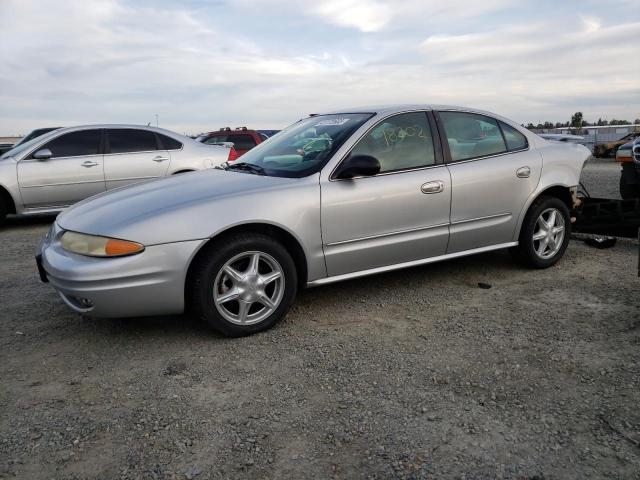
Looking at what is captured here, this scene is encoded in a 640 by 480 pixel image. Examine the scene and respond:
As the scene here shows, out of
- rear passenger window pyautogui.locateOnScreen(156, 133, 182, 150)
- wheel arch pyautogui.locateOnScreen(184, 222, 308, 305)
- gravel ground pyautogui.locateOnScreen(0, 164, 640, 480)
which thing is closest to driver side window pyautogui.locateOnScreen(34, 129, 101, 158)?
rear passenger window pyautogui.locateOnScreen(156, 133, 182, 150)

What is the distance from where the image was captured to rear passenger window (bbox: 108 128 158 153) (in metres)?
8.38

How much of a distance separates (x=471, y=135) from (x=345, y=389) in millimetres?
2610

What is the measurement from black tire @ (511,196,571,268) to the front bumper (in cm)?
288

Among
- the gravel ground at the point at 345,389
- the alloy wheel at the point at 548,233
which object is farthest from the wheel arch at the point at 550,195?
the gravel ground at the point at 345,389

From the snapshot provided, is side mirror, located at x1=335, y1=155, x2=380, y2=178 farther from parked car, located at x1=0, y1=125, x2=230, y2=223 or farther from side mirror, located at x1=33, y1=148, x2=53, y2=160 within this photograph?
side mirror, located at x1=33, y1=148, x2=53, y2=160

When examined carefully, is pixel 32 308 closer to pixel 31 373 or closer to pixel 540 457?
pixel 31 373

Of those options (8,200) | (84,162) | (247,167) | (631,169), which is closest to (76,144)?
(84,162)

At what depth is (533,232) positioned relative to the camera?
4.75 metres

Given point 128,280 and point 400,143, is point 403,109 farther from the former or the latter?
point 128,280

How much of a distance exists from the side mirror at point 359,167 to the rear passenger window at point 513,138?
5.19ft

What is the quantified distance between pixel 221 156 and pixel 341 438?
7054 millimetres

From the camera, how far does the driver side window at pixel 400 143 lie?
13.3 feet

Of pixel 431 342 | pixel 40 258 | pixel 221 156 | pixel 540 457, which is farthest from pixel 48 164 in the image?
pixel 540 457

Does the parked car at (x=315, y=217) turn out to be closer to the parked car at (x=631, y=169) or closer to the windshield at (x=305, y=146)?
the windshield at (x=305, y=146)
